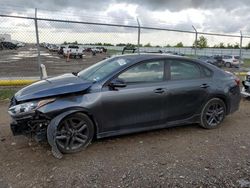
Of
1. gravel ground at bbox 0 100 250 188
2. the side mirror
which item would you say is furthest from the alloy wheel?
the side mirror

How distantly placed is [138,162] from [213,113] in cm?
224

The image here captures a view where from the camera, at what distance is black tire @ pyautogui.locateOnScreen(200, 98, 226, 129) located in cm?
498

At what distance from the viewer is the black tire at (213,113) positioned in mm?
4984

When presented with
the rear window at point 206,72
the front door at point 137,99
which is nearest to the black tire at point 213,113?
the rear window at point 206,72

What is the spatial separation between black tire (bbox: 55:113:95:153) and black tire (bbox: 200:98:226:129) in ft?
7.63

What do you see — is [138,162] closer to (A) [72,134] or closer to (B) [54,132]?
(A) [72,134]

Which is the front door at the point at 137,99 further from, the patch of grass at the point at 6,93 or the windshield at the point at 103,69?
the patch of grass at the point at 6,93

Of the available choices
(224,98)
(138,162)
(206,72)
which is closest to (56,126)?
(138,162)

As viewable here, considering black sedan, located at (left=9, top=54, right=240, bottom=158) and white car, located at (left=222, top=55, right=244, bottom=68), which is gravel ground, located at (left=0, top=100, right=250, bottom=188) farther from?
white car, located at (left=222, top=55, right=244, bottom=68)

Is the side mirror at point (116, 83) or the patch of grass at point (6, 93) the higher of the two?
the side mirror at point (116, 83)

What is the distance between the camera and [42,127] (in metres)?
3.75

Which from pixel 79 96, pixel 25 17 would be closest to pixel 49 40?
pixel 25 17

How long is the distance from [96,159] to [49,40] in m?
6.32

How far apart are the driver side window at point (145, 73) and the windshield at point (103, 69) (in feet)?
0.65
